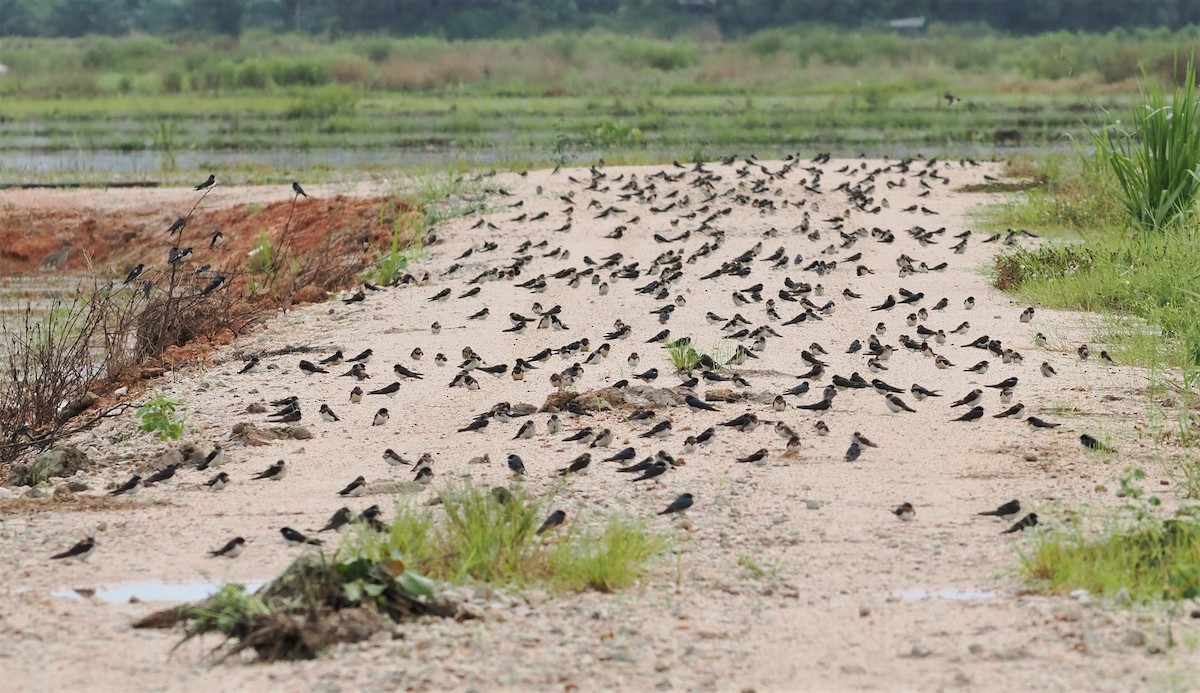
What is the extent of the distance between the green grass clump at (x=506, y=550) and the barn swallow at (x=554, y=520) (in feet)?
0.37

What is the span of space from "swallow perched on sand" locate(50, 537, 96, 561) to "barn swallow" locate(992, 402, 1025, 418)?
188 inches

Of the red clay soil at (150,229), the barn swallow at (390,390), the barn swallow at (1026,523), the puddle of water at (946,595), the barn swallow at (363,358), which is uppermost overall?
the barn swallow at (1026,523)

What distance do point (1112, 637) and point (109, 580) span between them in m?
3.70

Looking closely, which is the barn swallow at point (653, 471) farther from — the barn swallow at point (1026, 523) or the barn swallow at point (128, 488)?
the barn swallow at point (128, 488)

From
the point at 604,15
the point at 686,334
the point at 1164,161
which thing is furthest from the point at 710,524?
the point at 604,15

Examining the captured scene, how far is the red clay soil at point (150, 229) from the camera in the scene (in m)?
18.7

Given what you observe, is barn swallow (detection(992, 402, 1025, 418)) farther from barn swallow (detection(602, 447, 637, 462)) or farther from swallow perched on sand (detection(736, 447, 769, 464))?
barn swallow (detection(602, 447, 637, 462))

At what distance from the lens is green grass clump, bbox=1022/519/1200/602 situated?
5.47 metres

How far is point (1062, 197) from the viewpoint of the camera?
18.3 metres

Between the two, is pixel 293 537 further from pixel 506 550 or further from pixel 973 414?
pixel 973 414

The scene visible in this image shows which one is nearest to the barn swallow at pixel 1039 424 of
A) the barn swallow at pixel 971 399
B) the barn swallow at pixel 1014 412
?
the barn swallow at pixel 1014 412

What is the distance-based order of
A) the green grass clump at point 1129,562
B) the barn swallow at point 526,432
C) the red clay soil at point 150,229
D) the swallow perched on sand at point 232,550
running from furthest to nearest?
the red clay soil at point 150,229, the barn swallow at point 526,432, the swallow perched on sand at point 232,550, the green grass clump at point 1129,562

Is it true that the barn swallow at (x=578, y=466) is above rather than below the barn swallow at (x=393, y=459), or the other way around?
above

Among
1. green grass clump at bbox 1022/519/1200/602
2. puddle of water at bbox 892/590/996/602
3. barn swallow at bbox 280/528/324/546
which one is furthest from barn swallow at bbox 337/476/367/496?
green grass clump at bbox 1022/519/1200/602
